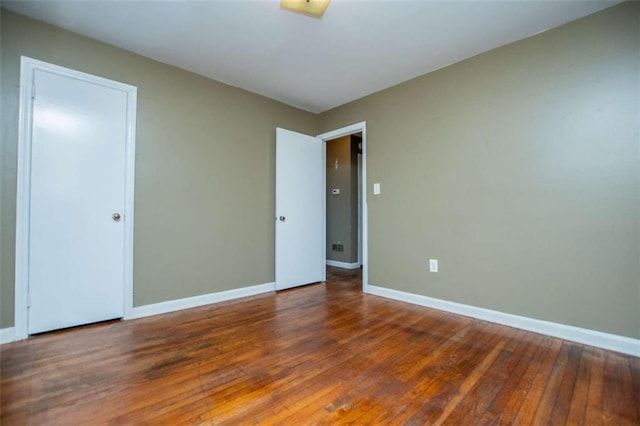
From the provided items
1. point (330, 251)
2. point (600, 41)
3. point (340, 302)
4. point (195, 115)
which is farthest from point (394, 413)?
point (330, 251)

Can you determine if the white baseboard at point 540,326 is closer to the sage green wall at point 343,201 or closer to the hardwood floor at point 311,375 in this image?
the hardwood floor at point 311,375

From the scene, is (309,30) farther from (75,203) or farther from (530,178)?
(75,203)

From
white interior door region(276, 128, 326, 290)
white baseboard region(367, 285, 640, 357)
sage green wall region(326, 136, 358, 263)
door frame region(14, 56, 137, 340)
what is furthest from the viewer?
sage green wall region(326, 136, 358, 263)

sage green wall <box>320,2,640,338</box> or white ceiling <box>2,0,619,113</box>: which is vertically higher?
white ceiling <box>2,0,619,113</box>

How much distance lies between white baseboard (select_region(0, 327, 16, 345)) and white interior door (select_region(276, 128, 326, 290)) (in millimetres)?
2270

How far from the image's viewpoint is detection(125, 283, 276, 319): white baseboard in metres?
2.63

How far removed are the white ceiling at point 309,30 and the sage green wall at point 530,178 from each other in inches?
10.7

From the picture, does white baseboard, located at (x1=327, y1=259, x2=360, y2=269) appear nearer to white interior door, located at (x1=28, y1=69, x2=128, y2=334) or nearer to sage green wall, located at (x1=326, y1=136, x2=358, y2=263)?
sage green wall, located at (x1=326, y1=136, x2=358, y2=263)

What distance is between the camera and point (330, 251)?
548 cm

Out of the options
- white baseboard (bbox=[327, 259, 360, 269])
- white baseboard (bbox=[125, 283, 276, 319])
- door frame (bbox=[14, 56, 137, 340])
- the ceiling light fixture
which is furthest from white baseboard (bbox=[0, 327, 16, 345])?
white baseboard (bbox=[327, 259, 360, 269])

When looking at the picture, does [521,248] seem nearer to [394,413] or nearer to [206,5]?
[394,413]

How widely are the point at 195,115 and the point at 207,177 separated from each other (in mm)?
659

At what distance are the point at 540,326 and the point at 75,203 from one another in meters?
3.92

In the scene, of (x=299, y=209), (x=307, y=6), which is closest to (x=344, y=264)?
(x=299, y=209)
